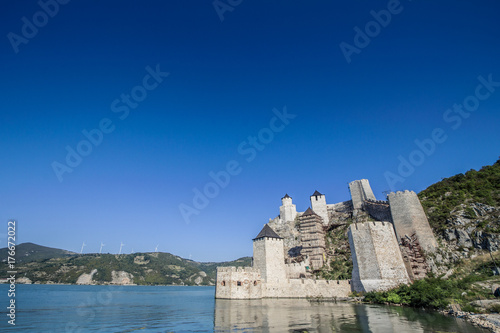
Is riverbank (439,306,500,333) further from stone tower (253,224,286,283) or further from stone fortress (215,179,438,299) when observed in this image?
stone tower (253,224,286,283)

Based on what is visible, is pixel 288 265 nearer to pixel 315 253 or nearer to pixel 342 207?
pixel 315 253

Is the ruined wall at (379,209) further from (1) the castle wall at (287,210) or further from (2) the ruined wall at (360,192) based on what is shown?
(1) the castle wall at (287,210)

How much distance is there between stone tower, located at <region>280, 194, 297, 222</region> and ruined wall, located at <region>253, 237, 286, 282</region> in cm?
2379

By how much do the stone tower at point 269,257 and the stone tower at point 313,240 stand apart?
35.4 feet

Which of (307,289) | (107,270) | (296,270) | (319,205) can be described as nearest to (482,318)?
(307,289)

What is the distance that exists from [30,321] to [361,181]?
4959cm

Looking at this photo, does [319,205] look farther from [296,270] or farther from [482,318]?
[482,318]

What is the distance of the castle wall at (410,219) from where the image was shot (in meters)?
31.2

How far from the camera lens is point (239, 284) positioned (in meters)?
29.3

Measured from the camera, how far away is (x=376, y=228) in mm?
28641

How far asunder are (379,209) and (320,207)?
13848 millimetres

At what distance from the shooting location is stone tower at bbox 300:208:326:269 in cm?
4072

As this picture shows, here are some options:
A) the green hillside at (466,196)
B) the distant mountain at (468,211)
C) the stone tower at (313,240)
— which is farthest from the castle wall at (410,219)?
the stone tower at (313,240)

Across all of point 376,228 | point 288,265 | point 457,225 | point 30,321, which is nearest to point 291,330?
point 30,321
